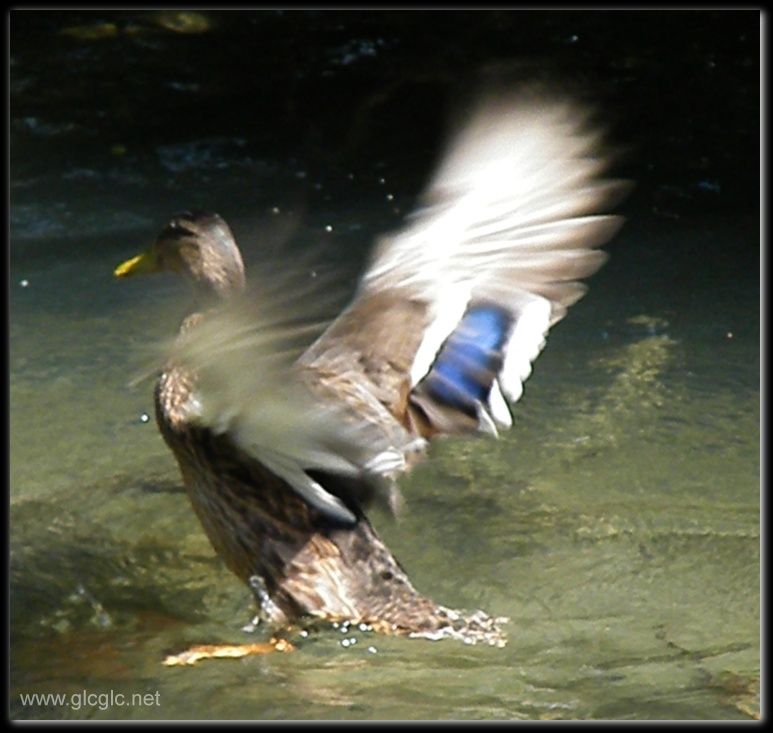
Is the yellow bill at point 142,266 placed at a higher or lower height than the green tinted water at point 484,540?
higher

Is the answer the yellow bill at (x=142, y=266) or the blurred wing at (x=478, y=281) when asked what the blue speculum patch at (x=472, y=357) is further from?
the yellow bill at (x=142, y=266)

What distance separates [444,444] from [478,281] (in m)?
1.34

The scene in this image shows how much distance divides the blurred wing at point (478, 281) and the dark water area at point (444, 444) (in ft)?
2.20

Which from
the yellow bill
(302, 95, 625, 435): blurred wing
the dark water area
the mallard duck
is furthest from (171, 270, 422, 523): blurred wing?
the yellow bill

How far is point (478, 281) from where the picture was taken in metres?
4.23

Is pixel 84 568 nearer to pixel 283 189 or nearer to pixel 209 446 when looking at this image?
pixel 209 446

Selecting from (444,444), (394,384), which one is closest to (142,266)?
(444,444)

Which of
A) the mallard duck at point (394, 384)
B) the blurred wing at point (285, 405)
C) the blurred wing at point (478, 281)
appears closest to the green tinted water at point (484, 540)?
the mallard duck at point (394, 384)

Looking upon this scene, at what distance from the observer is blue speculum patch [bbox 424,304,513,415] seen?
4160mm

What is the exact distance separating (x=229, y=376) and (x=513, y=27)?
607cm

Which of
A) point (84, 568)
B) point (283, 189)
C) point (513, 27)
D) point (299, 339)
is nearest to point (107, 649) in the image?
point (84, 568)

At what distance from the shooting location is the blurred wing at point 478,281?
13.6 ft

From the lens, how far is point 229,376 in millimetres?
3922

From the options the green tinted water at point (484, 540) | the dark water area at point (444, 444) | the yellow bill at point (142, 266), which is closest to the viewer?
the green tinted water at point (484, 540)
